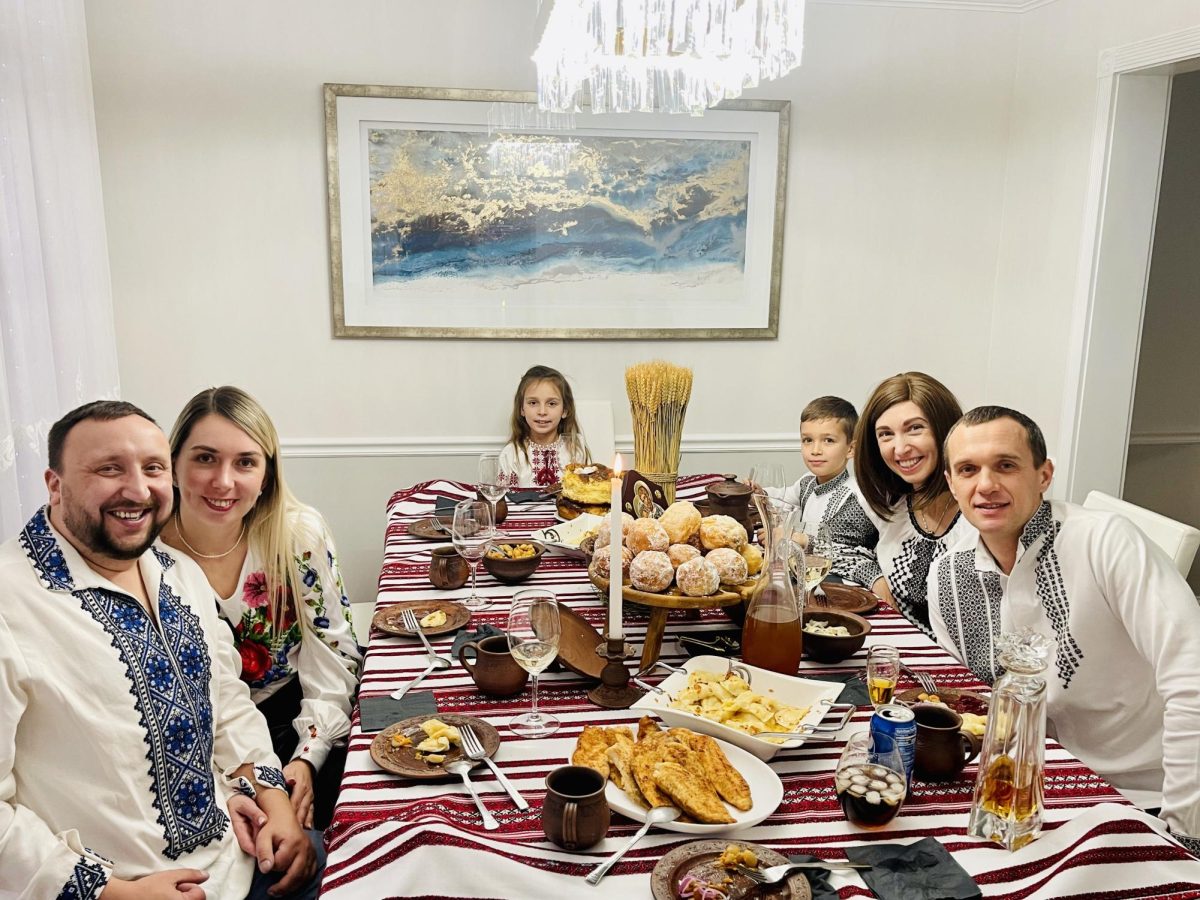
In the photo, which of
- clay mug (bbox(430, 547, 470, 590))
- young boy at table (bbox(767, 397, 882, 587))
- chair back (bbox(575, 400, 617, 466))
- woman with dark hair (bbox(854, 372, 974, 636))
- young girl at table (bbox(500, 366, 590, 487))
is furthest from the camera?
chair back (bbox(575, 400, 617, 466))

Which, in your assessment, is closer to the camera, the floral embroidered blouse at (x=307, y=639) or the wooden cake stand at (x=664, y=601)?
the wooden cake stand at (x=664, y=601)

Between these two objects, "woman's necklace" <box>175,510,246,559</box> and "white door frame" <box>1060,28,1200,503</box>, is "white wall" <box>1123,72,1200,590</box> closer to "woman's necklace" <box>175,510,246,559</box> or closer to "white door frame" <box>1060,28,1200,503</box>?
"white door frame" <box>1060,28,1200,503</box>

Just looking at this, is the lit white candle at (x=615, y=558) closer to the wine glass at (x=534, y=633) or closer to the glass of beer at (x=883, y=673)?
the wine glass at (x=534, y=633)

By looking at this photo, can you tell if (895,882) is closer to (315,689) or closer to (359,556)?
(315,689)

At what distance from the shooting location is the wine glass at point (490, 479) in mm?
2557

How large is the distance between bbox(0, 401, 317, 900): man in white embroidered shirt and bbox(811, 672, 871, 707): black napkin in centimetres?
91

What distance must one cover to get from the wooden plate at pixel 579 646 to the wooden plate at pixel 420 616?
0.74 feet

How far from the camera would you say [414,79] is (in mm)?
3828

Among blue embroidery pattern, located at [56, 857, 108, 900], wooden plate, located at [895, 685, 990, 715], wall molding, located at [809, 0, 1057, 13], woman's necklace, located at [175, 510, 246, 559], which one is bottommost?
blue embroidery pattern, located at [56, 857, 108, 900]

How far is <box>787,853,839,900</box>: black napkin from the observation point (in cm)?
102

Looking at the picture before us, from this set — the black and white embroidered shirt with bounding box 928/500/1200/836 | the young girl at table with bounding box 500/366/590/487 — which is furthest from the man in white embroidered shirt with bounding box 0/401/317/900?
the young girl at table with bounding box 500/366/590/487

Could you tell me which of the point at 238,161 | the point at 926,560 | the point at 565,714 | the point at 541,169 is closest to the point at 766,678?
the point at 565,714

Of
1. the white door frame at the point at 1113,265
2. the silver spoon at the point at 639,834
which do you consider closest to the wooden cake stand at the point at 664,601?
the silver spoon at the point at 639,834

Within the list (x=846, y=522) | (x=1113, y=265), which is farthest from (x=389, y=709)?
(x=1113, y=265)
